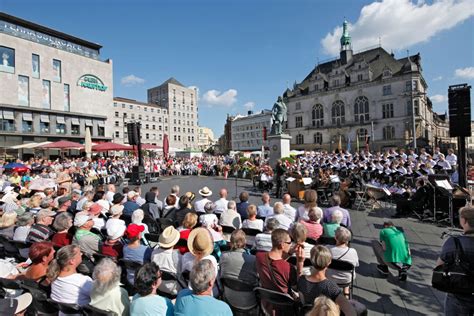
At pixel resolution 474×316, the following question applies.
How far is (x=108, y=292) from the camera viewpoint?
291 centimetres

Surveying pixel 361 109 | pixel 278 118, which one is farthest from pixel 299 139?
pixel 278 118

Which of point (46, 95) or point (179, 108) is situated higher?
point (179, 108)

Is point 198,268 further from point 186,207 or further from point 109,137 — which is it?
point 109,137

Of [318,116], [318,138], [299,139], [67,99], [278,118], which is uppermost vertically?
[67,99]

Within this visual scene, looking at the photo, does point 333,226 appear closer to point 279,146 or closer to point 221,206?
point 221,206

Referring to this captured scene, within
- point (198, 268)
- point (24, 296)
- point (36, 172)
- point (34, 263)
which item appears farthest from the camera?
point (36, 172)

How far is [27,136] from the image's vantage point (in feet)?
125

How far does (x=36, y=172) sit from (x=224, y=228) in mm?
19695

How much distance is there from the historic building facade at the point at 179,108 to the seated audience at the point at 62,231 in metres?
89.0

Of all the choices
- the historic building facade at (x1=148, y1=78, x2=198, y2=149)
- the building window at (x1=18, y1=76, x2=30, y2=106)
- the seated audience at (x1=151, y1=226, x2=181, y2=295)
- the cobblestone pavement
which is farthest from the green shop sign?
the seated audience at (x1=151, y1=226, x2=181, y2=295)

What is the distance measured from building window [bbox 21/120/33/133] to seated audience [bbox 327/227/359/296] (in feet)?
153

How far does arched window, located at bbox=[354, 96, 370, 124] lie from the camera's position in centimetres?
5494

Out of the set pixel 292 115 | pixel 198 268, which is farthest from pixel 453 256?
pixel 292 115

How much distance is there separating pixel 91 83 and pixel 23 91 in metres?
10.0
